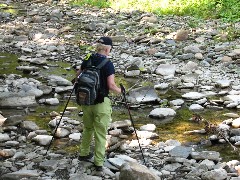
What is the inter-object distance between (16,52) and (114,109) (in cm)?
552

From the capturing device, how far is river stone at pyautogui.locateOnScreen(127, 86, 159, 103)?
8.91 metres

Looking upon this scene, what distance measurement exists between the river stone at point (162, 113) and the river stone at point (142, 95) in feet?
2.10

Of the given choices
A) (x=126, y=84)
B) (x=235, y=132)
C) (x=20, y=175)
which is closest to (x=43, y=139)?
(x=20, y=175)

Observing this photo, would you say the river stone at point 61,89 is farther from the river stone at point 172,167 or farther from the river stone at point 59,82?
the river stone at point 172,167

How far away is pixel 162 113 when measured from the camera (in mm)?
8156

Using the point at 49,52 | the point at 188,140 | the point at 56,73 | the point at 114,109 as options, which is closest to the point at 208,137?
the point at 188,140

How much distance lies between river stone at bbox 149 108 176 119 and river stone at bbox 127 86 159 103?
64cm

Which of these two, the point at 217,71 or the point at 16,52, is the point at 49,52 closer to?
the point at 16,52

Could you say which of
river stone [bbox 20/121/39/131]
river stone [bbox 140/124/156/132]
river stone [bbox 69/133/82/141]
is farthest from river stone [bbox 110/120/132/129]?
river stone [bbox 20/121/39/131]

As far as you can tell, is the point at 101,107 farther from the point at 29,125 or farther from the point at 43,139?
the point at 29,125

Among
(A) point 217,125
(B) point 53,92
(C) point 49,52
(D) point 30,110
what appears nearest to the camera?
(A) point 217,125

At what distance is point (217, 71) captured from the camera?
10.9m

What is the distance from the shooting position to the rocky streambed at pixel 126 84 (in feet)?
19.1

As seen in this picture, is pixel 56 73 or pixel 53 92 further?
pixel 56 73
